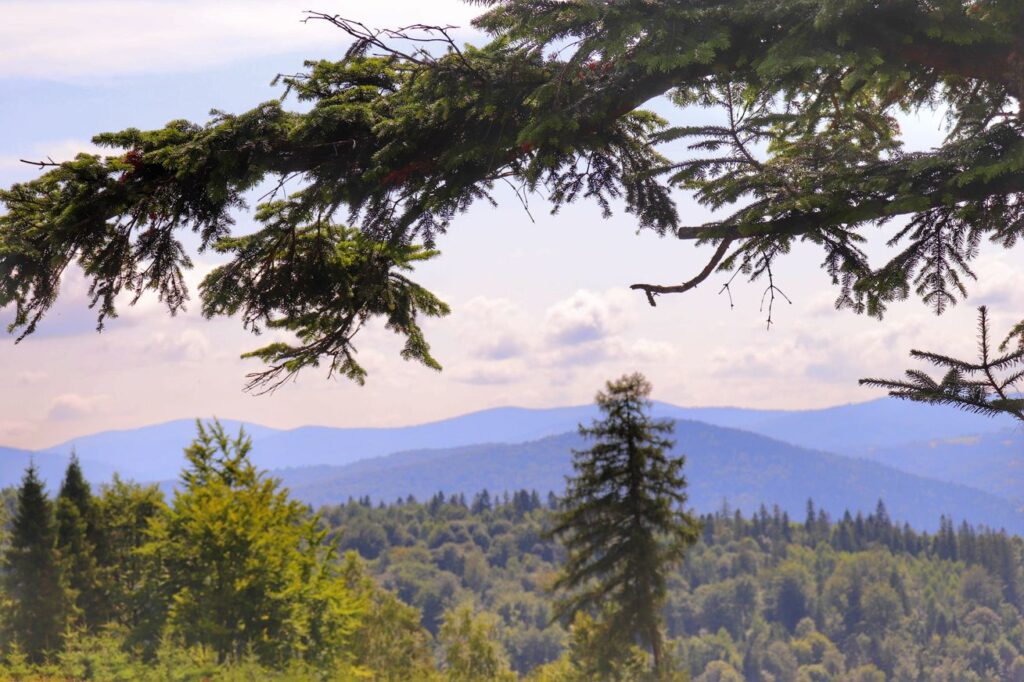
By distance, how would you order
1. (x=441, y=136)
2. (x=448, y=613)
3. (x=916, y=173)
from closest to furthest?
1. (x=916, y=173)
2. (x=441, y=136)
3. (x=448, y=613)

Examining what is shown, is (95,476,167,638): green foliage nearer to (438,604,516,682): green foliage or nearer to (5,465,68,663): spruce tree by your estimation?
(5,465,68,663): spruce tree

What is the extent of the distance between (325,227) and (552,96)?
122 inches

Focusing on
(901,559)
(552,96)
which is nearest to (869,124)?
(552,96)

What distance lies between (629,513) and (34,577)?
72.6 feet

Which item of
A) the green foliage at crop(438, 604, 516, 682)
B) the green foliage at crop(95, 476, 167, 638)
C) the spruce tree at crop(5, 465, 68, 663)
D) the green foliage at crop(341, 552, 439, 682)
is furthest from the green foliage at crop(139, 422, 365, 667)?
the spruce tree at crop(5, 465, 68, 663)

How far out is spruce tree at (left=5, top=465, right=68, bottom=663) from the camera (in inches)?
1372

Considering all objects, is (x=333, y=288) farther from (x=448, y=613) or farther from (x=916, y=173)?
(x=448, y=613)

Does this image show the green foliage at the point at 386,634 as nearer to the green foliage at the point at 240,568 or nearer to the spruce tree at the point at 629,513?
the spruce tree at the point at 629,513

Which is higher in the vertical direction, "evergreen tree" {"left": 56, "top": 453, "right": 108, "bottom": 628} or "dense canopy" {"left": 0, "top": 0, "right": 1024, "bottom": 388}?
"dense canopy" {"left": 0, "top": 0, "right": 1024, "bottom": 388}

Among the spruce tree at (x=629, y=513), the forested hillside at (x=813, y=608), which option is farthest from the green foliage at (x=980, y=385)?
the forested hillside at (x=813, y=608)

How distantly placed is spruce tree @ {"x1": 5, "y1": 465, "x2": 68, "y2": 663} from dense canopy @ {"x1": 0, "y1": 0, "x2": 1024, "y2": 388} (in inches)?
1155

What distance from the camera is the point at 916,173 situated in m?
6.97

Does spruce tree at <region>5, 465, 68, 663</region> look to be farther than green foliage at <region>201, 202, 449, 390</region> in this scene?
Yes

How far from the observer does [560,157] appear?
331 inches
